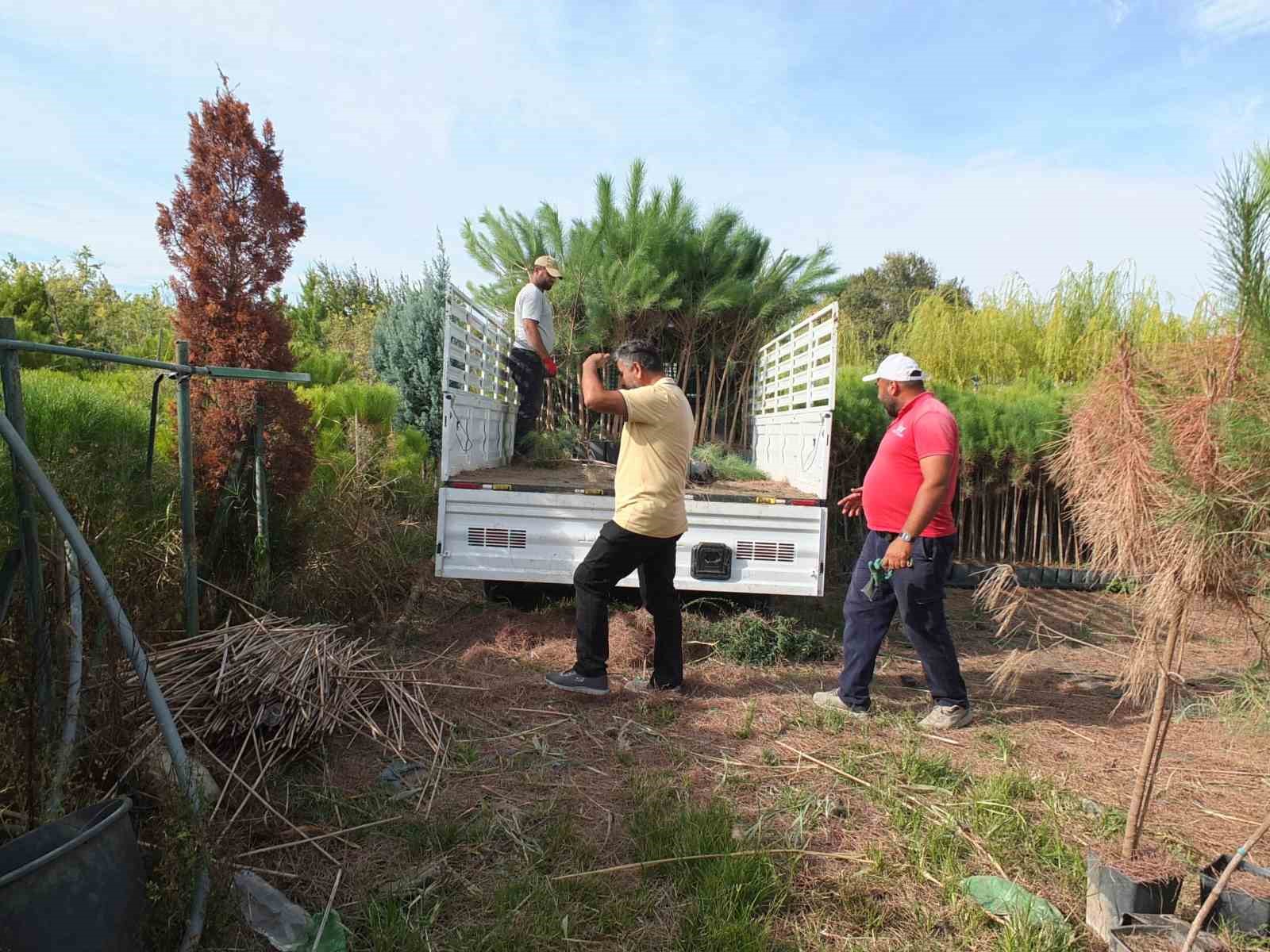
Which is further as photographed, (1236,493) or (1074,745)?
(1074,745)

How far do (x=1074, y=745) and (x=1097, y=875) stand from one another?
68.6 inches

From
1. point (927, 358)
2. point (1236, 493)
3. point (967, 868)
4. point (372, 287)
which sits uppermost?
point (372, 287)

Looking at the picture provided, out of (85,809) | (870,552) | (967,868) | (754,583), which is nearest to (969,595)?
(754,583)

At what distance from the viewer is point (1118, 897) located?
246 cm

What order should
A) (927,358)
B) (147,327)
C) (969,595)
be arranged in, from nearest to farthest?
(969,595) < (927,358) < (147,327)

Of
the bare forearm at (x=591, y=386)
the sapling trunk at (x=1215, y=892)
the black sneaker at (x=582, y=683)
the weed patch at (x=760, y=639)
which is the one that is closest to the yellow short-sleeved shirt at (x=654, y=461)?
the bare forearm at (x=591, y=386)

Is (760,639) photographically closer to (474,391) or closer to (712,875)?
(712,875)

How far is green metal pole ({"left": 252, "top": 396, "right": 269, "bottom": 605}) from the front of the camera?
194 inches

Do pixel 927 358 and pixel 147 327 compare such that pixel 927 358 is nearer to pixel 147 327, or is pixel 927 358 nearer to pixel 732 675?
pixel 732 675

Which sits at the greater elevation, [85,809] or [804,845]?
[85,809]

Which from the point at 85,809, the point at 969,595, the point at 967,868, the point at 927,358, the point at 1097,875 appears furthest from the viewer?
the point at 927,358

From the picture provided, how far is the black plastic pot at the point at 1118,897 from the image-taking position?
2.43m

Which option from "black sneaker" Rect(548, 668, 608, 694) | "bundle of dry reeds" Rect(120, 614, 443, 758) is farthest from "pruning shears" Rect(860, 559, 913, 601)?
"bundle of dry reeds" Rect(120, 614, 443, 758)

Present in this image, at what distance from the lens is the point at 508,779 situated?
3451mm
